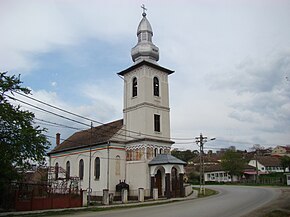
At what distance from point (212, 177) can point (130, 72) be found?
5523cm

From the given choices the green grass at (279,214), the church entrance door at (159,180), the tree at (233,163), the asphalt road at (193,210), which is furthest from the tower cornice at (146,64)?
the tree at (233,163)

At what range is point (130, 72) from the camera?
4081 cm

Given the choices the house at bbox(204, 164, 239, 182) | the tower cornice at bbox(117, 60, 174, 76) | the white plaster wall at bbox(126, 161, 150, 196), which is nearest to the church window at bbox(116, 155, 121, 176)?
the white plaster wall at bbox(126, 161, 150, 196)

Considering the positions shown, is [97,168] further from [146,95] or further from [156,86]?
[156,86]

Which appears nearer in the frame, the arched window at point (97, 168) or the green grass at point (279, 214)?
the green grass at point (279, 214)

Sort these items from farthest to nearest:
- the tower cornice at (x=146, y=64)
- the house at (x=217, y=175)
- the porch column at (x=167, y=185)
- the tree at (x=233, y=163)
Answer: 1. the house at (x=217, y=175)
2. the tree at (x=233, y=163)
3. the tower cornice at (x=146, y=64)
4. the porch column at (x=167, y=185)

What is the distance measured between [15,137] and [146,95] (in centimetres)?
1962

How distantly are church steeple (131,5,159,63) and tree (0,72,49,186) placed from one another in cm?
2079

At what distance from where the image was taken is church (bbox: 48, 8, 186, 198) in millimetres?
36125

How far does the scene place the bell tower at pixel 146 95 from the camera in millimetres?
37781

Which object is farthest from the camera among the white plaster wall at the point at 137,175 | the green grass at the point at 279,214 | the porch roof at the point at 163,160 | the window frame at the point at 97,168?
the window frame at the point at 97,168

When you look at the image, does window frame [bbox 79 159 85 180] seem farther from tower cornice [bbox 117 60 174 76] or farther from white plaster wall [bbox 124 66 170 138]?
tower cornice [bbox 117 60 174 76]

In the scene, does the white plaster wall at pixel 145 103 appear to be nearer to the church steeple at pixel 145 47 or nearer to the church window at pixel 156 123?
the church window at pixel 156 123

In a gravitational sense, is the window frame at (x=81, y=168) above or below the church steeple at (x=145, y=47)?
below
